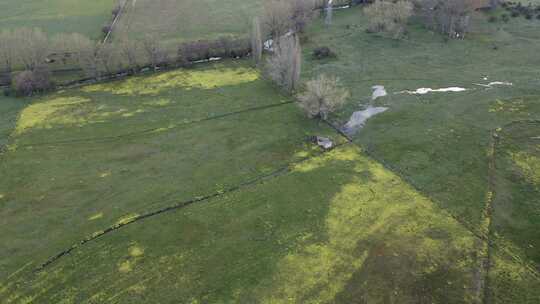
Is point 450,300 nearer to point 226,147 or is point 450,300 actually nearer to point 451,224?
point 451,224

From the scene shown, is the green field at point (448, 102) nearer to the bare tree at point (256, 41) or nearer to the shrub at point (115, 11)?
the bare tree at point (256, 41)

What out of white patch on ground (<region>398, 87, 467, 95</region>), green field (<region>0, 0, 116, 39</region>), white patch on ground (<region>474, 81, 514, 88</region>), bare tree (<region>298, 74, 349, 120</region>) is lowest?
white patch on ground (<region>398, 87, 467, 95</region>)

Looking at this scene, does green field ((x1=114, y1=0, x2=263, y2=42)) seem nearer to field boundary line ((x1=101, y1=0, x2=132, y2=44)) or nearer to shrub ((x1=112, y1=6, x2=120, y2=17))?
field boundary line ((x1=101, y1=0, x2=132, y2=44))

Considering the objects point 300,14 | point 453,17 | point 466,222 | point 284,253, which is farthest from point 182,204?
point 453,17

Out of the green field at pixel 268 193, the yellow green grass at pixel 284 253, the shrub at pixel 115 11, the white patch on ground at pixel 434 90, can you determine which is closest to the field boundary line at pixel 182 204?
the green field at pixel 268 193

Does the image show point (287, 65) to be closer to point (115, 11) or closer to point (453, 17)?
point (453, 17)

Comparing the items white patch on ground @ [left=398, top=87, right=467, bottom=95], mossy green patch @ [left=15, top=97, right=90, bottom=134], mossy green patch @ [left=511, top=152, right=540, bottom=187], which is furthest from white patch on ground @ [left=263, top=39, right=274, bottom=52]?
mossy green patch @ [left=511, top=152, right=540, bottom=187]
